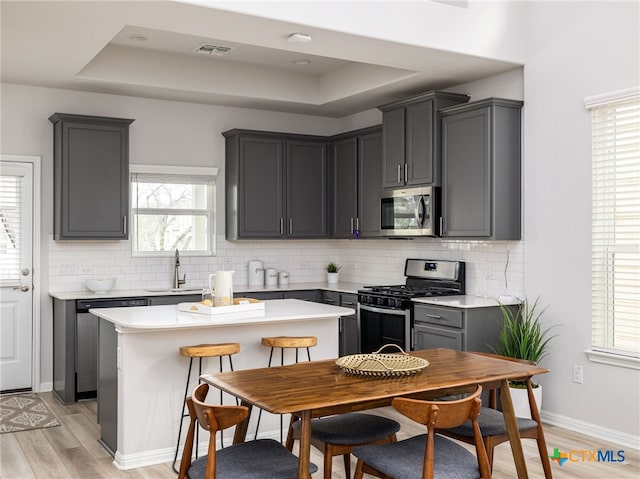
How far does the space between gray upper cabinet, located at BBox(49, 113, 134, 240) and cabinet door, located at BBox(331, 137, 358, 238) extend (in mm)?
2190

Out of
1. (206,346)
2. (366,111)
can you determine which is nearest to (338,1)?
(206,346)

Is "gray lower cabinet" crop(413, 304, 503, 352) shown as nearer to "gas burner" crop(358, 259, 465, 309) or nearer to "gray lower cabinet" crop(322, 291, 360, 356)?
"gas burner" crop(358, 259, 465, 309)

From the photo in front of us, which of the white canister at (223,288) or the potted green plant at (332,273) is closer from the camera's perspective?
the white canister at (223,288)

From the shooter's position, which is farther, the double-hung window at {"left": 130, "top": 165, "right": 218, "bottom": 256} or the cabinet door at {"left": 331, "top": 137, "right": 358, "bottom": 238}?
the cabinet door at {"left": 331, "top": 137, "right": 358, "bottom": 238}

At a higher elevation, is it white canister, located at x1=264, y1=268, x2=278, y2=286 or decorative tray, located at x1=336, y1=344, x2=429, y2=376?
white canister, located at x1=264, y1=268, x2=278, y2=286

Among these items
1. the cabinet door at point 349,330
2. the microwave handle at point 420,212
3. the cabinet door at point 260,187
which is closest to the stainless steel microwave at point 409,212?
the microwave handle at point 420,212

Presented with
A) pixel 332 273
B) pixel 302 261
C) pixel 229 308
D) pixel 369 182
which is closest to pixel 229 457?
pixel 229 308

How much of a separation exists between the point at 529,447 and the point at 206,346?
7.34ft

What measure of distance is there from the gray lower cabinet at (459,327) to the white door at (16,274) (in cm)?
356

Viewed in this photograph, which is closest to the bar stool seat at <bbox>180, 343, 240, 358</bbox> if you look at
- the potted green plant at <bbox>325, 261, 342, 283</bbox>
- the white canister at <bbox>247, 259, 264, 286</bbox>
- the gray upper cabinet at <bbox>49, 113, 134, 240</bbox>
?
the gray upper cabinet at <bbox>49, 113, 134, 240</bbox>

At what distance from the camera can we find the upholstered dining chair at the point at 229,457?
8.87 ft

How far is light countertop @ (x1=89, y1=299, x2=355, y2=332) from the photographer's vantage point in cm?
414

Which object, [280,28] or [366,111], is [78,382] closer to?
[280,28]

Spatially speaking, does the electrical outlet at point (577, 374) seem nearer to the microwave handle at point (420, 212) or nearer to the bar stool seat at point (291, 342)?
the microwave handle at point (420, 212)
